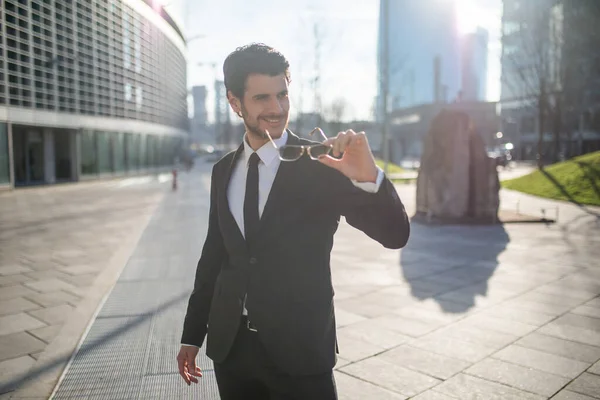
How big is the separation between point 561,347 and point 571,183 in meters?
16.6

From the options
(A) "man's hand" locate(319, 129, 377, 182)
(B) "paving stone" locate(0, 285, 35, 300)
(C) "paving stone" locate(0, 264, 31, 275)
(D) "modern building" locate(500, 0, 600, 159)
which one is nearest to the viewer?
(A) "man's hand" locate(319, 129, 377, 182)

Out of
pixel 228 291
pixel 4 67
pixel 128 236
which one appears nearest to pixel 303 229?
pixel 228 291

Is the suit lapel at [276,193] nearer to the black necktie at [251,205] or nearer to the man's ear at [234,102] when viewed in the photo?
the black necktie at [251,205]

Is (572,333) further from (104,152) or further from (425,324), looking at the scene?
(104,152)

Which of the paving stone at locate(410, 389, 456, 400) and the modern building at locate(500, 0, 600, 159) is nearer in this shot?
the paving stone at locate(410, 389, 456, 400)

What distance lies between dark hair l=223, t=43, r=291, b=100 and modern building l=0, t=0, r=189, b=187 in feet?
85.3

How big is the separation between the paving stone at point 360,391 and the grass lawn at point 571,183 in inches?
594

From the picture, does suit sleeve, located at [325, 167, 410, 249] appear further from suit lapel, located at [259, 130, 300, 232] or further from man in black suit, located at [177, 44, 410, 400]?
suit lapel, located at [259, 130, 300, 232]

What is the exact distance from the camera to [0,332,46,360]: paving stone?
4762 millimetres

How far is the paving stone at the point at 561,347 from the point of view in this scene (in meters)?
4.45

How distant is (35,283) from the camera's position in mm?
7406

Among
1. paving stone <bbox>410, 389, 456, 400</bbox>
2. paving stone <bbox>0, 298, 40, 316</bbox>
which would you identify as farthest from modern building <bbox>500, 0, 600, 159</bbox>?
paving stone <bbox>410, 389, 456, 400</bbox>

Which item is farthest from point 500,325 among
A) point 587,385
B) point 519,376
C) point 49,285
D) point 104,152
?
point 104,152

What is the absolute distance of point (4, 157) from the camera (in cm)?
2486
